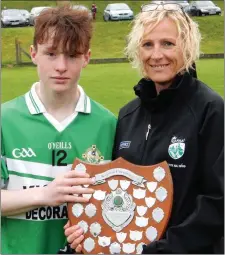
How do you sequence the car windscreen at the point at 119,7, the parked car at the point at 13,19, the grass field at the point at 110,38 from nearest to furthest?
1. the grass field at the point at 110,38
2. the parked car at the point at 13,19
3. the car windscreen at the point at 119,7

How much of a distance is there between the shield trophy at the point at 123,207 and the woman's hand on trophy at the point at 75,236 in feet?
0.08

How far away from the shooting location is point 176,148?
9.39ft

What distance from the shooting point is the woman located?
2.77 metres

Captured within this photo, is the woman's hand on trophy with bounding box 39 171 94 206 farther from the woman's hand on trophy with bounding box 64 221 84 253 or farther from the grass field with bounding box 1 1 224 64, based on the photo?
the grass field with bounding box 1 1 224 64

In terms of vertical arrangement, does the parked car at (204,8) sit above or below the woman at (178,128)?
below

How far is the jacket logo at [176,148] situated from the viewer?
284 cm

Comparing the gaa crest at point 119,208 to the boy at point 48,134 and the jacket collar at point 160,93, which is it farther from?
the jacket collar at point 160,93

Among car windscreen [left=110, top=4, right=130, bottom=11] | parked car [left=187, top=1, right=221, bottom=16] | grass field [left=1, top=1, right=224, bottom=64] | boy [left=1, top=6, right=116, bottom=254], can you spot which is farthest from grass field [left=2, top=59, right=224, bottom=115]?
car windscreen [left=110, top=4, right=130, bottom=11]

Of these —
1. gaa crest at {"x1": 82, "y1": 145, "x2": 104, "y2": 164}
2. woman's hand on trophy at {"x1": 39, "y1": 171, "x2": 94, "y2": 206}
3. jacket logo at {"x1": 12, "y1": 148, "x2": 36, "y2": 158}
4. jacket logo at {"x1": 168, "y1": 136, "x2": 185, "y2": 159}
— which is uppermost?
jacket logo at {"x1": 168, "y1": 136, "x2": 185, "y2": 159}

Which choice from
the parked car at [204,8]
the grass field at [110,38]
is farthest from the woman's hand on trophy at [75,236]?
the parked car at [204,8]

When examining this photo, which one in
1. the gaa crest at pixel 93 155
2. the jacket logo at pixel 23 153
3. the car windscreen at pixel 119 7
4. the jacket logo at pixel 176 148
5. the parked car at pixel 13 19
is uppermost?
the jacket logo at pixel 176 148

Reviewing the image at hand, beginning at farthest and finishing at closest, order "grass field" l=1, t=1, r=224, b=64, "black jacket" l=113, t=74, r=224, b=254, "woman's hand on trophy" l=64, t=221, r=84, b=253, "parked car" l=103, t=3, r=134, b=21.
Result: "parked car" l=103, t=3, r=134, b=21 → "grass field" l=1, t=1, r=224, b=64 → "woman's hand on trophy" l=64, t=221, r=84, b=253 → "black jacket" l=113, t=74, r=224, b=254

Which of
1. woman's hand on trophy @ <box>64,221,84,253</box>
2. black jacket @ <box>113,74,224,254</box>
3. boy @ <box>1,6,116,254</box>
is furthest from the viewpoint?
boy @ <box>1,6,116,254</box>

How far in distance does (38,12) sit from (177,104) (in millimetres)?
859
